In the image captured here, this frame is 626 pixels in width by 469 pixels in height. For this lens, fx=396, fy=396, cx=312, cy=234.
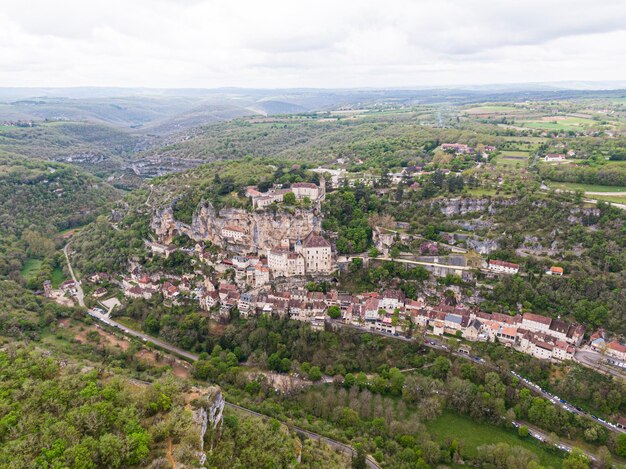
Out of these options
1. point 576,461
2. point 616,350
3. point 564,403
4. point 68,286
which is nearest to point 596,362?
point 616,350

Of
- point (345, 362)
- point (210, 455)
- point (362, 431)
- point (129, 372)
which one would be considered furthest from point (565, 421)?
point (129, 372)

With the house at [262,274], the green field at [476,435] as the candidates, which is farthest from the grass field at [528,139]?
the green field at [476,435]

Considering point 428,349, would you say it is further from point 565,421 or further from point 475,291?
point 565,421

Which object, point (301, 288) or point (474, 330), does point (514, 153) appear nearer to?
point (474, 330)

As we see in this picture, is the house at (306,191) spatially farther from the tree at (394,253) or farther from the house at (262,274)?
the tree at (394,253)

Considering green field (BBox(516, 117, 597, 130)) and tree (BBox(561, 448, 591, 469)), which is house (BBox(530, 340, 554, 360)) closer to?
tree (BBox(561, 448, 591, 469))

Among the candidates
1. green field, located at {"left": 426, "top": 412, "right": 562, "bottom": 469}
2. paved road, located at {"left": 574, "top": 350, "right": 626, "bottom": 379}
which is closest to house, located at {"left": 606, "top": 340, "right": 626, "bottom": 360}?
paved road, located at {"left": 574, "top": 350, "right": 626, "bottom": 379}
